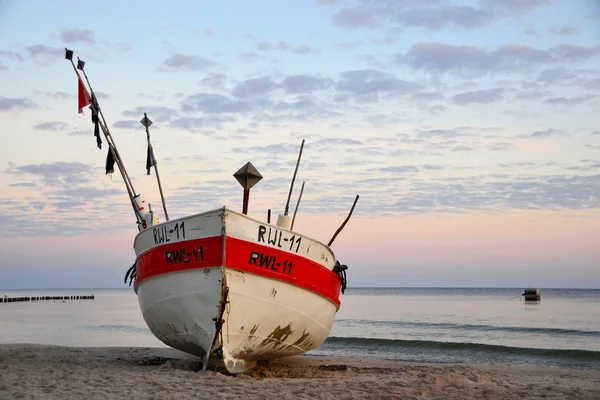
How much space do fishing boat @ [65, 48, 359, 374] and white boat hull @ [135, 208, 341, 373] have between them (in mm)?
16

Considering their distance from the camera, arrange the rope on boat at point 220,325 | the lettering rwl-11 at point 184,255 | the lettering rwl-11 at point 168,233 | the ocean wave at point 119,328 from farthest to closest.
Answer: the ocean wave at point 119,328
the lettering rwl-11 at point 168,233
the lettering rwl-11 at point 184,255
the rope on boat at point 220,325

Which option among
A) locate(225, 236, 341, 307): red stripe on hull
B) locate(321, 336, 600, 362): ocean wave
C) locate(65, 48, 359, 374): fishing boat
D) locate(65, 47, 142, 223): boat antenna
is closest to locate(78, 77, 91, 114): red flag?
locate(65, 47, 142, 223): boat antenna

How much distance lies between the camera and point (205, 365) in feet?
34.2

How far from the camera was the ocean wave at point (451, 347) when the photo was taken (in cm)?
2021

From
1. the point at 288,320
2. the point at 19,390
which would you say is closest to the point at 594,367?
the point at 288,320

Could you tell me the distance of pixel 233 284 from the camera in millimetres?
9891

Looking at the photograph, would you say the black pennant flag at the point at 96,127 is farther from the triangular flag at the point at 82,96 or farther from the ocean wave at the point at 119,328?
the ocean wave at the point at 119,328

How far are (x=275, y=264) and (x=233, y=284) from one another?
2.68 feet

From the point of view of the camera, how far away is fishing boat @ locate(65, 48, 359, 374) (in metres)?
9.90

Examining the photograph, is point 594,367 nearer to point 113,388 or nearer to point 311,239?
point 311,239

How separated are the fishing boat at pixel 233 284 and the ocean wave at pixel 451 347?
11207mm

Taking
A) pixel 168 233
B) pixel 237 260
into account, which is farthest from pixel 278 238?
pixel 168 233

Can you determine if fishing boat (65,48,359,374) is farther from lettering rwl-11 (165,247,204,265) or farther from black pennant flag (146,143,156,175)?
black pennant flag (146,143,156,175)

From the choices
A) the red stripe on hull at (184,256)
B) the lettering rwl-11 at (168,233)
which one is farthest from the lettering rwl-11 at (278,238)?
the lettering rwl-11 at (168,233)
